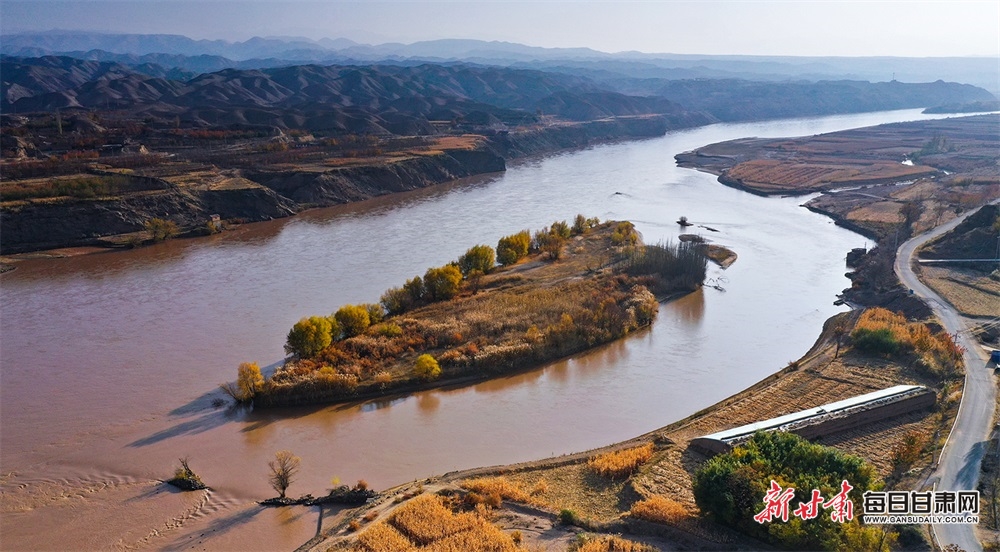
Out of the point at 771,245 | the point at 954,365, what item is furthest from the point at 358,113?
the point at 954,365

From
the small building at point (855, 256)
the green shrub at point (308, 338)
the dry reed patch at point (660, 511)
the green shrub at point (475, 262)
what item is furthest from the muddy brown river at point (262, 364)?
the dry reed patch at point (660, 511)

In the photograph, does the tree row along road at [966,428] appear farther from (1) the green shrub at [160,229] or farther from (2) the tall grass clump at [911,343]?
(1) the green shrub at [160,229]

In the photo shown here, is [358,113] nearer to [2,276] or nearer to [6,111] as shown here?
[6,111]

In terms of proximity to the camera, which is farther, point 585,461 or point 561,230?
point 561,230

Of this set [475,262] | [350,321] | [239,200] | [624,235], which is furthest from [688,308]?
[239,200]

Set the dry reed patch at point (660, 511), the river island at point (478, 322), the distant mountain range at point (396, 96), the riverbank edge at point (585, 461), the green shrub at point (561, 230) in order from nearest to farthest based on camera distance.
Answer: the riverbank edge at point (585, 461) < the dry reed patch at point (660, 511) < the river island at point (478, 322) < the green shrub at point (561, 230) < the distant mountain range at point (396, 96)

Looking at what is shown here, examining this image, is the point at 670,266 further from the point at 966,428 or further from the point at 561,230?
the point at 966,428
